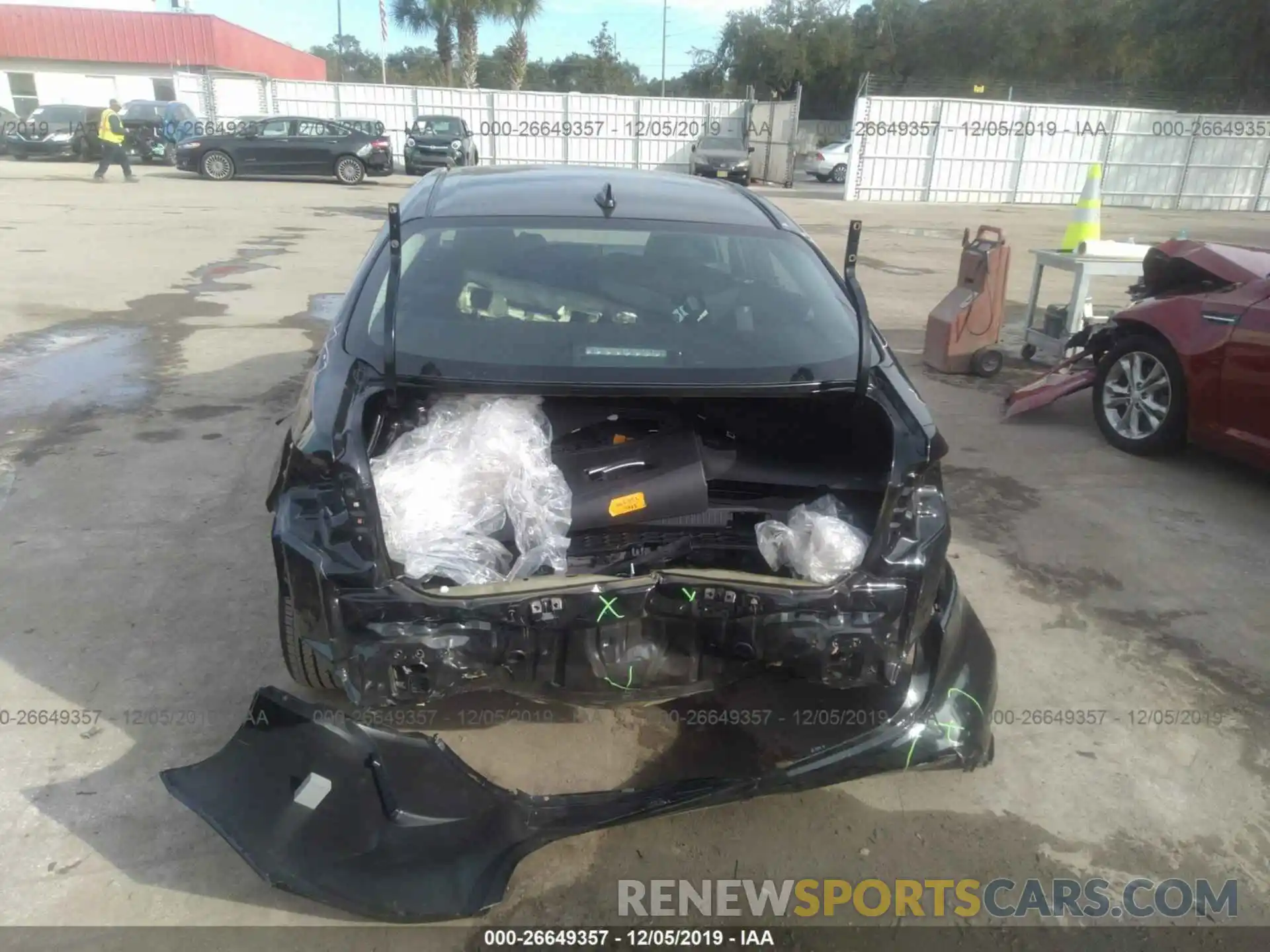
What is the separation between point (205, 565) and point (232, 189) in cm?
1860

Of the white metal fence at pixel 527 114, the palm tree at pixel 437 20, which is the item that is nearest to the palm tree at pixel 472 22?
the palm tree at pixel 437 20

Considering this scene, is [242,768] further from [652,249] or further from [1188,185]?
[1188,185]

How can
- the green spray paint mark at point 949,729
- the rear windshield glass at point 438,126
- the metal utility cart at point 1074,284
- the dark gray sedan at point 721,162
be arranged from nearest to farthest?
the green spray paint mark at point 949,729 < the metal utility cart at point 1074,284 < the dark gray sedan at point 721,162 < the rear windshield glass at point 438,126

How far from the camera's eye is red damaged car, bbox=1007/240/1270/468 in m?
4.90

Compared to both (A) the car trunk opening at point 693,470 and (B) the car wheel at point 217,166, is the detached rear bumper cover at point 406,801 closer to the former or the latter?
(A) the car trunk opening at point 693,470

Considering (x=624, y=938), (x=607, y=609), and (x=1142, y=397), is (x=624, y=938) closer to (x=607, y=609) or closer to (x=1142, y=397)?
(x=607, y=609)

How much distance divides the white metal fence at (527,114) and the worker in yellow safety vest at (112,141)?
889 centimetres

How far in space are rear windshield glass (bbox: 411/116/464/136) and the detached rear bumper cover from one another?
23.9m

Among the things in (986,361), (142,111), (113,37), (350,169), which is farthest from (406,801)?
(113,37)

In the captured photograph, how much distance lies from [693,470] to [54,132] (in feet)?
95.0

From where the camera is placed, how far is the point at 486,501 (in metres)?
2.71

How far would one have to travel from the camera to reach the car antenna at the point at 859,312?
269 centimetres

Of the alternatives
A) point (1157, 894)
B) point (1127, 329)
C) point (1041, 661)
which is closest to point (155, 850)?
point (1157, 894)

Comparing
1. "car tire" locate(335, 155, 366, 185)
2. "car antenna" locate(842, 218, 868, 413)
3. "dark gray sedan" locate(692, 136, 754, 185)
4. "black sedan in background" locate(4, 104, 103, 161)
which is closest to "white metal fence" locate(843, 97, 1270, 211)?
"dark gray sedan" locate(692, 136, 754, 185)
